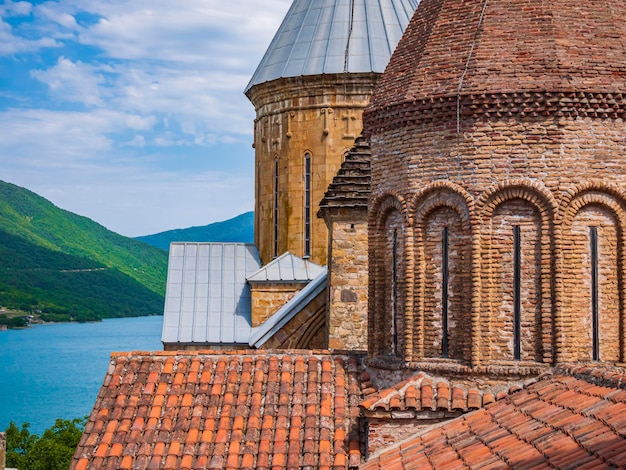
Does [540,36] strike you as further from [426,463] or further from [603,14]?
[426,463]

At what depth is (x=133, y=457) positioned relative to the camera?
10.3 meters

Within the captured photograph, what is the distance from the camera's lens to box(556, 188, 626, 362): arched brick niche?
10875 millimetres

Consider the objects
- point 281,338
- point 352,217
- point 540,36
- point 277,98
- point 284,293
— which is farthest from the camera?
point 277,98

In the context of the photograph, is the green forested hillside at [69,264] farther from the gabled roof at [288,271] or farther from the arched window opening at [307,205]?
the gabled roof at [288,271]

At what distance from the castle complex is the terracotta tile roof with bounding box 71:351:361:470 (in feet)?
0.06

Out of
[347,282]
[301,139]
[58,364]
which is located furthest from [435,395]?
[58,364]

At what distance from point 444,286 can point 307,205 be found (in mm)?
13171

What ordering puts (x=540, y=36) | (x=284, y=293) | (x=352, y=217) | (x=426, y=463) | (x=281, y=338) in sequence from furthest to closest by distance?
1. (x=284, y=293)
2. (x=281, y=338)
3. (x=352, y=217)
4. (x=540, y=36)
5. (x=426, y=463)

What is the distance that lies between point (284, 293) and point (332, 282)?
6409 mm

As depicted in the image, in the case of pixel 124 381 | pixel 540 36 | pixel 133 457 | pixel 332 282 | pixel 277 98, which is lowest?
pixel 133 457

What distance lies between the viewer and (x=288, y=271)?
73.6 ft

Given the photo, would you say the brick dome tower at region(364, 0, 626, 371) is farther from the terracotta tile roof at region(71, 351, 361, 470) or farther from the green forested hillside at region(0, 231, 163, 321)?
the green forested hillside at region(0, 231, 163, 321)

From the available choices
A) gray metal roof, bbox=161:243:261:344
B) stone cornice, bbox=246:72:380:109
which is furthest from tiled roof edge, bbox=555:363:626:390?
stone cornice, bbox=246:72:380:109

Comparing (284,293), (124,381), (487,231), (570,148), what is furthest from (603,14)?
(284,293)
